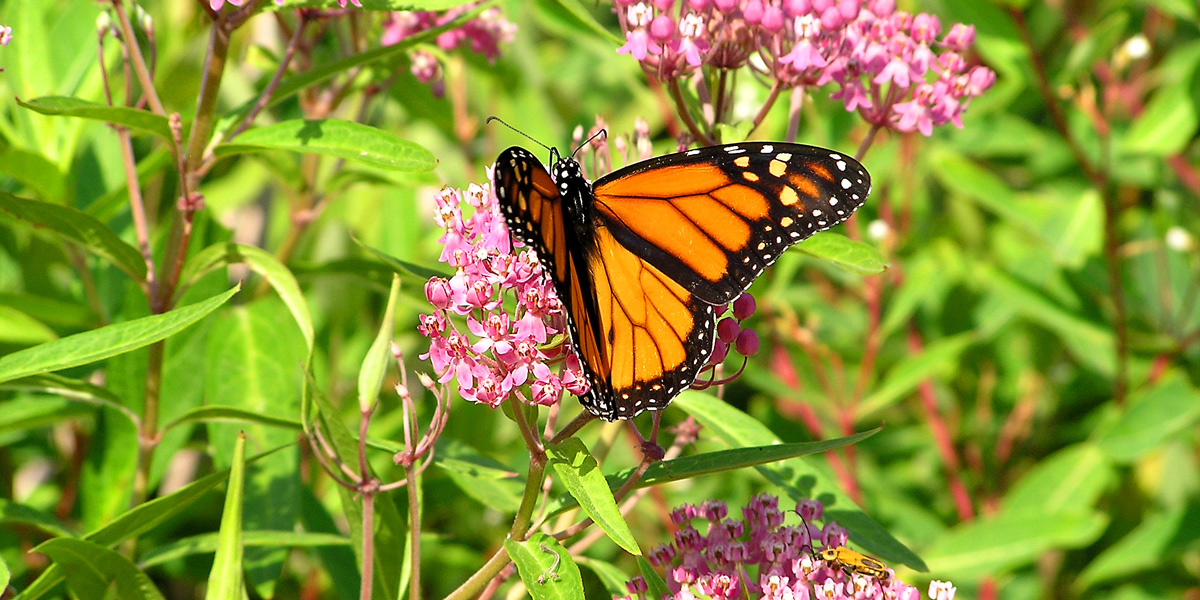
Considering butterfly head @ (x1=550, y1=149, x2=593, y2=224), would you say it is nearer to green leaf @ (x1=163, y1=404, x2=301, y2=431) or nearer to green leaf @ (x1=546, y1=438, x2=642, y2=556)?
green leaf @ (x1=546, y1=438, x2=642, y2=556)

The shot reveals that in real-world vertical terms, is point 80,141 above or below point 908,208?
below

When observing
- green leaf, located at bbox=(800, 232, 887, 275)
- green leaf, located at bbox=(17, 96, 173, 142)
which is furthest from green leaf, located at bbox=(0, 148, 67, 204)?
green leaf, located at bbox=(800, 232, 887, 275)

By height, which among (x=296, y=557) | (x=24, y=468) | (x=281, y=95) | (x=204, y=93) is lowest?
(x=24, y=468)

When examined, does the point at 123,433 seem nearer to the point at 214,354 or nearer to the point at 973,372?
the point at 214,354

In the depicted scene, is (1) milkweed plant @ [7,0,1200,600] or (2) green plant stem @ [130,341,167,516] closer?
(1) milkweed plant @ [7,0,1200,600]

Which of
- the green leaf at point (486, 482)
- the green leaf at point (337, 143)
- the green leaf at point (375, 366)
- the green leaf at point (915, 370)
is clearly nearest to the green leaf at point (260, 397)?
the green leaf at point (486, 482)

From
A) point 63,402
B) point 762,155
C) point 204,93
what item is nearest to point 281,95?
point 204,93

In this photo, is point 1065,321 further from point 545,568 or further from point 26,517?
point 26,517
